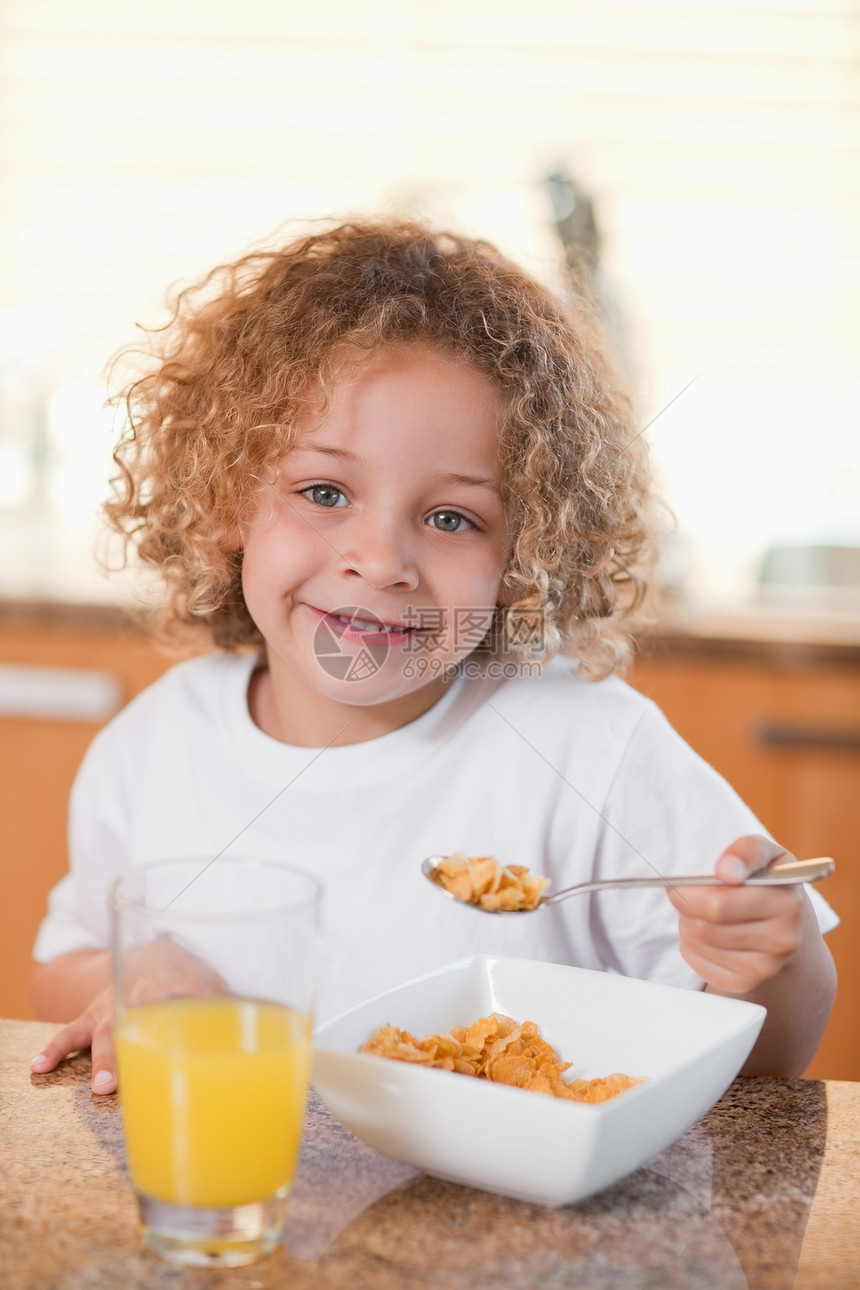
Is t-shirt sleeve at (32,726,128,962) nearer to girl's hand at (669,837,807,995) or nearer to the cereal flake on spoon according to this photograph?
the cereal flake on spoon

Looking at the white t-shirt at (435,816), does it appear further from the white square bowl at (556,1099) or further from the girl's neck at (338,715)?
the white square bowl at (556,1099)

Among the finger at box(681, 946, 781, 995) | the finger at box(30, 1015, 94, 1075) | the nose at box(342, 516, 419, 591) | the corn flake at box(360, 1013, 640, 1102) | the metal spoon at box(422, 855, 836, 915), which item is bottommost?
the finger at box(30, 1015, 94, 1075)

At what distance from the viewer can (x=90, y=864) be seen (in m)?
0.99

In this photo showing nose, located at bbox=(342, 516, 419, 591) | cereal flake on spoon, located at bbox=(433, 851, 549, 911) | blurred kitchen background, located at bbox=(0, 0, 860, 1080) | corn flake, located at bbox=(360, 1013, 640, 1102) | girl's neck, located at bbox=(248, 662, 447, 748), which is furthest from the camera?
blurred kitchen background, located at bbox=(0, 0, 860, 1080)

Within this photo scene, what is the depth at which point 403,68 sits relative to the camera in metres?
1.95

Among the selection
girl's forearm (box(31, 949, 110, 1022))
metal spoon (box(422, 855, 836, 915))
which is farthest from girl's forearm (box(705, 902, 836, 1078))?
girl's forearm (box(31, 949, 110, 1022))

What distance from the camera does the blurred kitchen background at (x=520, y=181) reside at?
190 centimetres

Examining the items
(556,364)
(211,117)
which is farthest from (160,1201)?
(211,117)

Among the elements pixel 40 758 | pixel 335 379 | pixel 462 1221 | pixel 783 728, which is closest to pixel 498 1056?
pixel 462 1221

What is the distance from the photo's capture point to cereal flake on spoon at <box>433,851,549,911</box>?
26.9 inches

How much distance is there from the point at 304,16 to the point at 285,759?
1.44m

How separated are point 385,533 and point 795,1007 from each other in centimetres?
37

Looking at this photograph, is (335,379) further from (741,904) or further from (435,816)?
(741,904)

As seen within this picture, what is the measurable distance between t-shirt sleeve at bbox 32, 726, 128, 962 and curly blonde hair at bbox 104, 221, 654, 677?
0.48 ft
